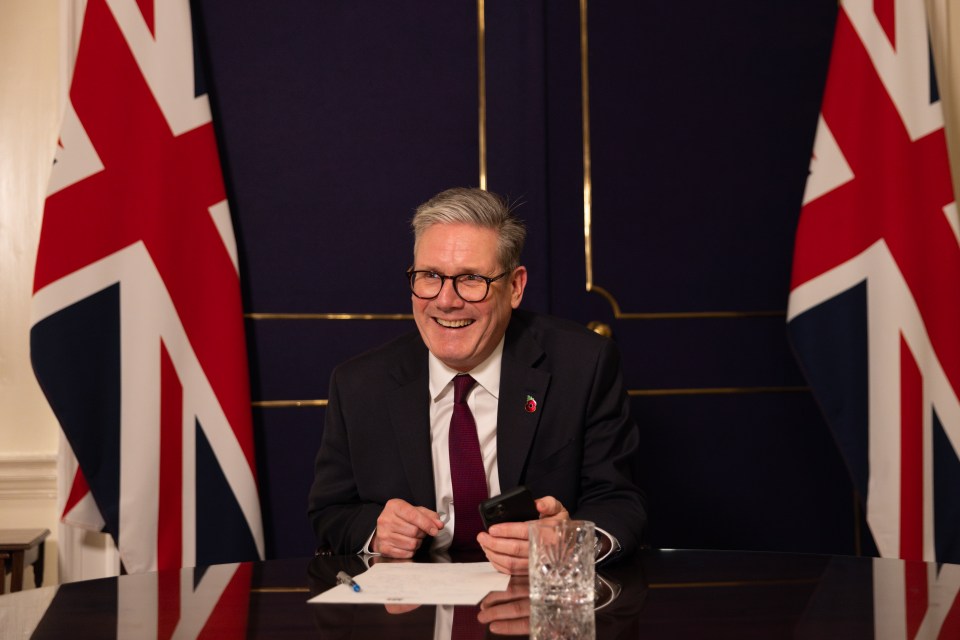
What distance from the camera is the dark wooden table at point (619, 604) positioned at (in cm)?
133

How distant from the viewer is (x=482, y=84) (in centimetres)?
335

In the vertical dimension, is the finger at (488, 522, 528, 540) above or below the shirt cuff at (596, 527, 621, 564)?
above

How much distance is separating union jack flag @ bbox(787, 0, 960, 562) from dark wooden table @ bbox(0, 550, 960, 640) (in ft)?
4.79

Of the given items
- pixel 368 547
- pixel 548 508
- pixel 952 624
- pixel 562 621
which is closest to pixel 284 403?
pixel 368 547

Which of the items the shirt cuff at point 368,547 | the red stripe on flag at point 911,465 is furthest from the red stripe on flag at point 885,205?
the shirt cuff at point 368,547

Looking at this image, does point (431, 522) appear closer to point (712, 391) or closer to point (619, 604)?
point (619, 604)

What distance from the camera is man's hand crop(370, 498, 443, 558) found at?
1.84m

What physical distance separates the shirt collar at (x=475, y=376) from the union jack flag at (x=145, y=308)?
0.95 m

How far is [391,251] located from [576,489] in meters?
1.31

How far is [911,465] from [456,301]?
1.71 m

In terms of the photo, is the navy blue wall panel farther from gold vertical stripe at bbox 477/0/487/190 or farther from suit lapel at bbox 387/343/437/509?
suit lapel at bbox 387/343/437/509

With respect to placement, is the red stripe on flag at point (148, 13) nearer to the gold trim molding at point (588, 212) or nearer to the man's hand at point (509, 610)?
the gold trim molding at point (588, 212)

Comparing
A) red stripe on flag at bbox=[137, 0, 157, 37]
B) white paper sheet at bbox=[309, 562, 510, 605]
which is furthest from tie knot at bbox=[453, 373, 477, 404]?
red stripe on flag at bbox=[137, 0, 157, 37]

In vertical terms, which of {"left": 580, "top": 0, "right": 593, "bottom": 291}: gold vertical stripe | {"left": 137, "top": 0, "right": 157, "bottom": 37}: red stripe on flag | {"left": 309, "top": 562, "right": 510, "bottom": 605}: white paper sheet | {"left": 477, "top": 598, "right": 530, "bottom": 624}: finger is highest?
{"left": 137, "top": 0, "right": 157, "bottom": 37}: red stripe on flag
